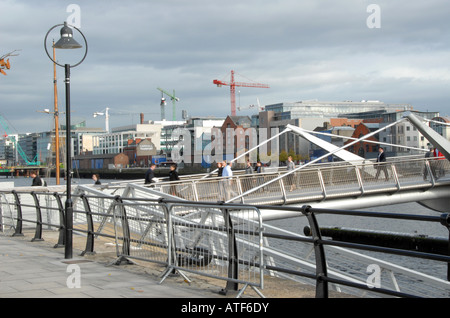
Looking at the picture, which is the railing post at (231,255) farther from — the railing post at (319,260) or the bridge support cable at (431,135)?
the bridge support cable at (431,135)

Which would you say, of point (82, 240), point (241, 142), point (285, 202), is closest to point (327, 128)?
point (241, 142)

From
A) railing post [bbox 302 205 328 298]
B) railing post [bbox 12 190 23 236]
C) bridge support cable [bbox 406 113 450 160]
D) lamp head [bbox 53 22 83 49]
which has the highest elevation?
lamp head [bbox 53 22 83 49]

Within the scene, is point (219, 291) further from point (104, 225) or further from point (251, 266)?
point (104, 225)

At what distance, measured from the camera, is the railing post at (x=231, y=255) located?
762 centimetres

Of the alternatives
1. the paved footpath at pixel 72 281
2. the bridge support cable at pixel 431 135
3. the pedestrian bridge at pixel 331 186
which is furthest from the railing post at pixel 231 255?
the bridge support cable at pixel 431 135

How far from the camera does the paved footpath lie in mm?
7598

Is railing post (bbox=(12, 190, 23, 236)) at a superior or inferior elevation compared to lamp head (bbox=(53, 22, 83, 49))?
inferior

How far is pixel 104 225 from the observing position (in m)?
11.8

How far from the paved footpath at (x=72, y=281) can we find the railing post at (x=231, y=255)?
0.28m

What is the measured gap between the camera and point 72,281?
8.41 meters

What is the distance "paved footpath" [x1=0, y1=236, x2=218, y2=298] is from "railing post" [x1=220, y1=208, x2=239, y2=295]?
28cm

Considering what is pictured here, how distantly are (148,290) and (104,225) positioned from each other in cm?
409

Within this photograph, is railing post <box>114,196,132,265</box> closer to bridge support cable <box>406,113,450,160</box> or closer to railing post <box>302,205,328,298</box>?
railing post <box>302,205,328,298</box>

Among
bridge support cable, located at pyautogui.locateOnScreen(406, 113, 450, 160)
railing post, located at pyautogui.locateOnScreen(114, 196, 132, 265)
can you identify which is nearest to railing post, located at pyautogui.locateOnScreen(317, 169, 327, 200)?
bridge support cable, located at pyautogui.locateOnScreen(406, 113, 450, 160)
